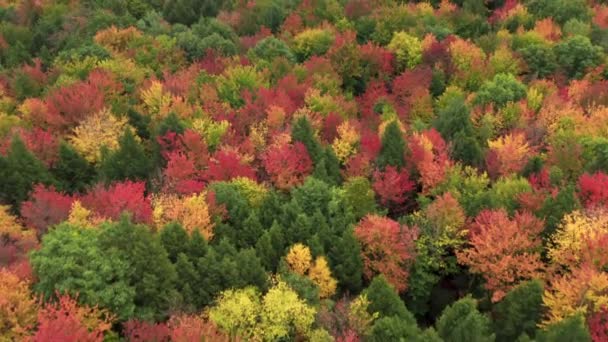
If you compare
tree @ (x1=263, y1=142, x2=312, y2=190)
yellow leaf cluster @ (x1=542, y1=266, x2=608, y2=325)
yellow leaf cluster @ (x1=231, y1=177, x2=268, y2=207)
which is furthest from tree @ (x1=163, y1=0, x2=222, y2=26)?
yellow leaf cluster @ (x1=542, y1=266, x2=608, y2=325)

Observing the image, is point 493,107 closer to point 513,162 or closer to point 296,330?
point 513,162

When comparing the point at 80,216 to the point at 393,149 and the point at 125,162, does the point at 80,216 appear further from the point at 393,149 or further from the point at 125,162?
the point at 393,149

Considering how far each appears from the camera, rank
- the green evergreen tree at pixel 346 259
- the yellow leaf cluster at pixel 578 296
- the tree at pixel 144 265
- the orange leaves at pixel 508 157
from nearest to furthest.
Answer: the tree at pixel 144 265 < the yellow leaf cluster at pixel 578 296 < the green evergreen tree at pixel 346 259 < the orange leaves at pixel 508 157

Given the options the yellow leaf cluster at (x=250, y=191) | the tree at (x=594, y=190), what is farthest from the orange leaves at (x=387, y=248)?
the tree at (x=594, y=190)

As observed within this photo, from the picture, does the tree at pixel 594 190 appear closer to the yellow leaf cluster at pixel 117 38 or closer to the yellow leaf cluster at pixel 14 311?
the yellow leaf cluster at pixel 14 311

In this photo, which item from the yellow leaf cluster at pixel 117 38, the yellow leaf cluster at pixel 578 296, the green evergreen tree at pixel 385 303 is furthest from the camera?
the yellow leaf cluster at pixel 117 38


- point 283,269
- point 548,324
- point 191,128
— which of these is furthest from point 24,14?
point 548,324
